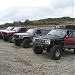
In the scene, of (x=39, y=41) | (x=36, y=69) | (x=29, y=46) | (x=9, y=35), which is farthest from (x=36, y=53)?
(x=9, y=35)

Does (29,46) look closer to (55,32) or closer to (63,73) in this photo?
(55,32)

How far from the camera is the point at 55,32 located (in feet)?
50.0

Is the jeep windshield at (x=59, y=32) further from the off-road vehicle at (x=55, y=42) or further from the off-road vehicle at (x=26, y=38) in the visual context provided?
the off-road vehicle at (x=26, y=38)

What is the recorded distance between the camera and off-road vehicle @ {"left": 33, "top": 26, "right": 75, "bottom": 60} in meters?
13.5

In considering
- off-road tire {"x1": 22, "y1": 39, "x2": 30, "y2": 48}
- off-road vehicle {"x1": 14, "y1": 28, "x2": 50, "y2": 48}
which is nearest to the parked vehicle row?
off-road tire {"x1": 22, "y1": 39, "x2": 30, "y2": 48}

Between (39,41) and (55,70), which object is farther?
(39,41)

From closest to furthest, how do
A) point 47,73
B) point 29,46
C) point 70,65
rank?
point 47,73 < point 70,65 < point 29,46

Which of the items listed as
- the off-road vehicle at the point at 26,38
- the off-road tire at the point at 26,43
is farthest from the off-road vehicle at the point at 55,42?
the off-road vehicle at the point at 26,38

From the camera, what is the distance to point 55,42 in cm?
1427

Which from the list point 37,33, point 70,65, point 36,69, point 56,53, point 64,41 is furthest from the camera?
point 37,33

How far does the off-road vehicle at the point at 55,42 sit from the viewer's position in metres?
13.5

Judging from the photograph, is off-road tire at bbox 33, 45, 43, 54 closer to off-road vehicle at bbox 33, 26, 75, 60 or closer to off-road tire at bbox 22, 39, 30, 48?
off-road vehicle at bbox 33, 26, 75, 60

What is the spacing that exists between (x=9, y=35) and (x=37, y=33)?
13.4 ft

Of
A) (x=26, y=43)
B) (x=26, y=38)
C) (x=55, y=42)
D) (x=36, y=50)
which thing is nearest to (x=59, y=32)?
(x=55, y=42)
